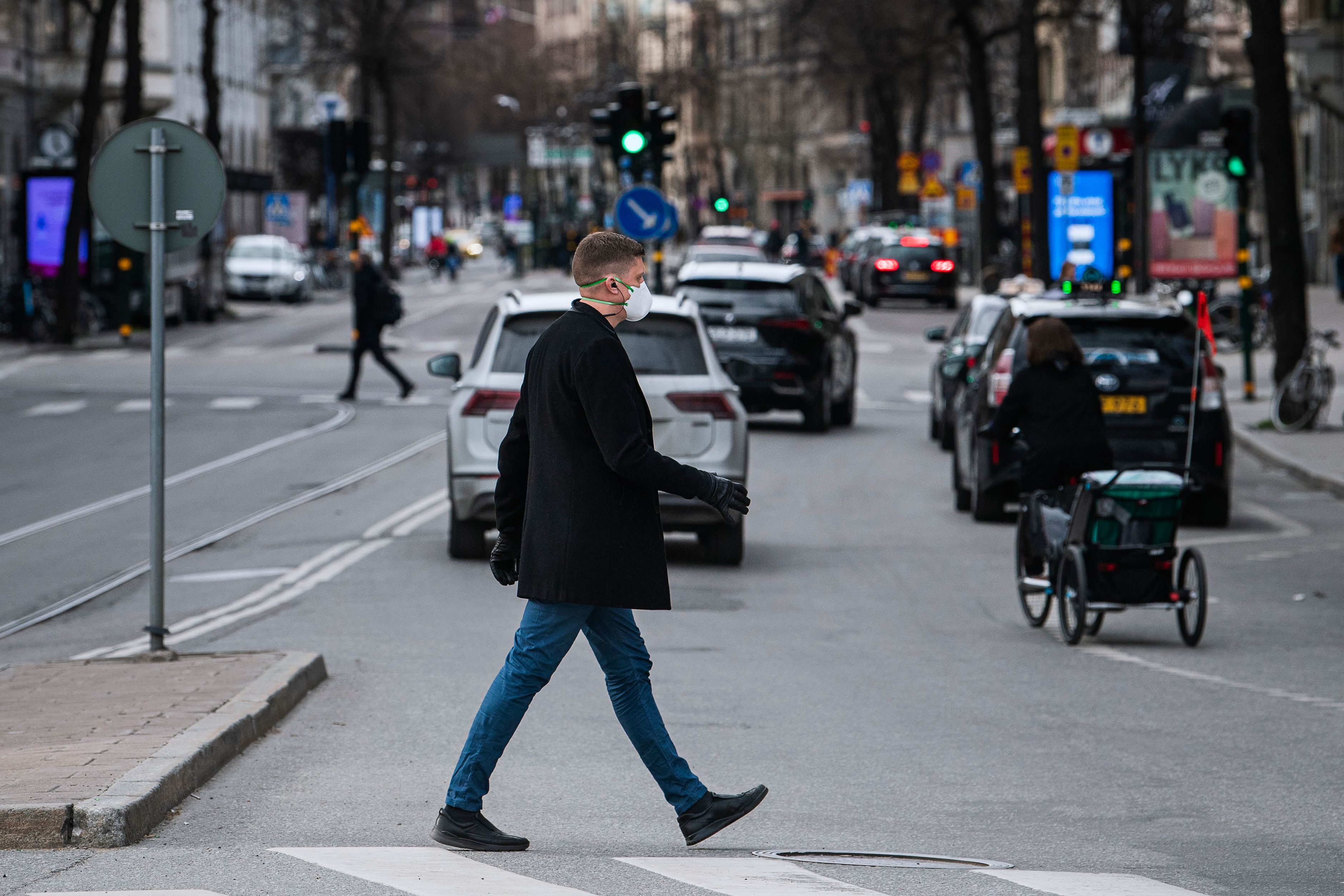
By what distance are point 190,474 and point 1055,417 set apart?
9.94m

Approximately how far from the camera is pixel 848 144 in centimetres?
11094

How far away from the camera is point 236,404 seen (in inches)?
1058

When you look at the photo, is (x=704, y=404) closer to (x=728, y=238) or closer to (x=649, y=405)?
(x=649, y=405)

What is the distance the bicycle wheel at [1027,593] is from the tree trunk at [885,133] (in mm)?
49495

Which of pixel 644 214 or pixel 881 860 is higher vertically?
pixel 644 214

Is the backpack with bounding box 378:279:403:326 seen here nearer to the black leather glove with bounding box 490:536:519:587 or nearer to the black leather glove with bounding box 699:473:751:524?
the black leather glove with bounding box 490:536:519:587

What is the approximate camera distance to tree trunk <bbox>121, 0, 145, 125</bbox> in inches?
1508

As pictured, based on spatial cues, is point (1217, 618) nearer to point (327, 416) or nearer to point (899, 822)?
point (899, 822)

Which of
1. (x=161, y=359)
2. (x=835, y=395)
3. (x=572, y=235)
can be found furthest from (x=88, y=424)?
(x=572, y=235)

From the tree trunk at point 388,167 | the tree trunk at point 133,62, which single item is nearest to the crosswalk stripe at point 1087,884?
the tree trunk at point 133,62

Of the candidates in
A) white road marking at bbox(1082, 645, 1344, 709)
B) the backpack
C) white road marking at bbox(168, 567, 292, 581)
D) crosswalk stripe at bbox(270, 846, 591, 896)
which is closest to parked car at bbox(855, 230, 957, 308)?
the backpack

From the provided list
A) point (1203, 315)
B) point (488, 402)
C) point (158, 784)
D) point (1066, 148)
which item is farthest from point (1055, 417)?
point (1066, 148)

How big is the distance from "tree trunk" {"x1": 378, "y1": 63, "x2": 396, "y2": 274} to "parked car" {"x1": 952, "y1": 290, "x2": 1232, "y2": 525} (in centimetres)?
4018

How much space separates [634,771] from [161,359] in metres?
3.24
